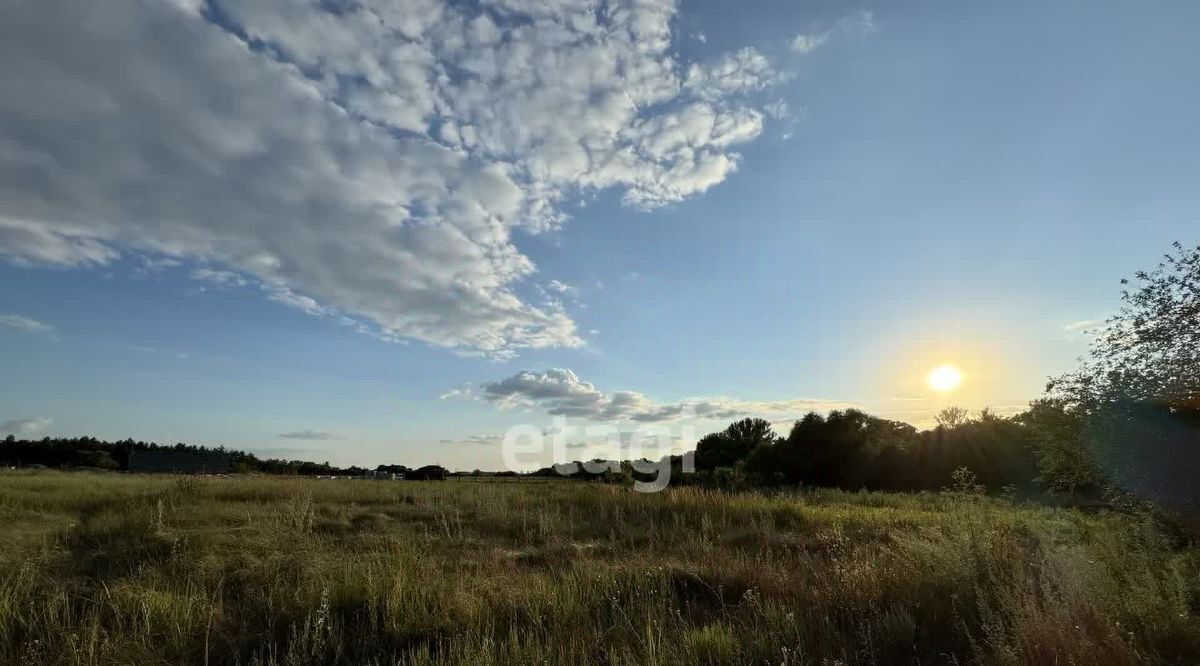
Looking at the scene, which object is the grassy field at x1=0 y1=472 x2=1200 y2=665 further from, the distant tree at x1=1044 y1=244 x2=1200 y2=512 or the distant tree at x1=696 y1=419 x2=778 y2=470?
the distant tree at x1=696 y1=419 x2=778 y2=470

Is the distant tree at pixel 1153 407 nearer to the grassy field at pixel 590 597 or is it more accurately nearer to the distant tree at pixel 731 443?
the grassy field at pixel 590 597

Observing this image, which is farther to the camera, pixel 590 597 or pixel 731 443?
pixel 731 443

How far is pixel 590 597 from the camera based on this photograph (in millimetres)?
5891

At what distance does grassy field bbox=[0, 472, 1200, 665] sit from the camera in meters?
4.25

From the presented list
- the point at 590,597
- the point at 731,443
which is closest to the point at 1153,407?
the point at 590,597

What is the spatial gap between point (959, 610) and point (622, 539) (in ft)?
19.9

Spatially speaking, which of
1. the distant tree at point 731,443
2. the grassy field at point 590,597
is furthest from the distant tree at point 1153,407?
the distant tree at point 731,443

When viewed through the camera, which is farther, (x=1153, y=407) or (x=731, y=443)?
(x=731, y=443)

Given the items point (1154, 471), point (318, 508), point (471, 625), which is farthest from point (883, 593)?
point (318, 508)

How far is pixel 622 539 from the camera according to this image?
10484 millimetres

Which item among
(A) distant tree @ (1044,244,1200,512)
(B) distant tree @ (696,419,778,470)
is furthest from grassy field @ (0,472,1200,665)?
(B) distant tree @ (696,419,778,470)

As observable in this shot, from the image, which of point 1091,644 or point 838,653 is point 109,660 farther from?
point 1091,644

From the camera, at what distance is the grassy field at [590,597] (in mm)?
4254

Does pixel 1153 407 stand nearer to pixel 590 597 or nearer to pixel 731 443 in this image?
pixel 590 597
